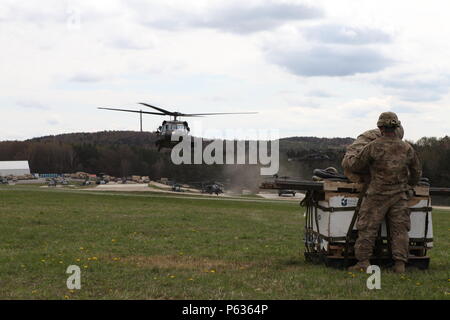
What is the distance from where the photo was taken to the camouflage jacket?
30.7 ft

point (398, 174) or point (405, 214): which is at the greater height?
point (398, 174)

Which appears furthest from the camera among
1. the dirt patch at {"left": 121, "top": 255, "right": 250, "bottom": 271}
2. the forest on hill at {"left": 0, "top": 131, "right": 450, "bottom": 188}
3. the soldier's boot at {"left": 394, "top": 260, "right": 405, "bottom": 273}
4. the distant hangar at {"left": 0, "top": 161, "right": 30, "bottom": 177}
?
the distant hangar at {"left": 0, "top": 161, "right": 30, "bottom": 177}

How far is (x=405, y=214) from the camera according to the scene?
9438mm

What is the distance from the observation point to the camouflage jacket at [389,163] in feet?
30.7

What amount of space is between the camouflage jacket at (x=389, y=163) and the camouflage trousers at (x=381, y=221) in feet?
0.48

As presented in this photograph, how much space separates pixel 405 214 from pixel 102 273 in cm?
498

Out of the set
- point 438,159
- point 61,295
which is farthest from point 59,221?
point 438,159

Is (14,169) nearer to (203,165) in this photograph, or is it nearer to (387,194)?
(203,165)

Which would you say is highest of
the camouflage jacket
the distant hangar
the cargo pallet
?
the camouflage jacket

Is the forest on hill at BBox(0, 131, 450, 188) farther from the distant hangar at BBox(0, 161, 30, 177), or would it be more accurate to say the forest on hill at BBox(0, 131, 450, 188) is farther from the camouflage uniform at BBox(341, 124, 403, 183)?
the camouflage uniform at BBox(341, 124, 403, 183)

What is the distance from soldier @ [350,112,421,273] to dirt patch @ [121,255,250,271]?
2139 mm

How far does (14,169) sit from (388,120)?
164920 mm

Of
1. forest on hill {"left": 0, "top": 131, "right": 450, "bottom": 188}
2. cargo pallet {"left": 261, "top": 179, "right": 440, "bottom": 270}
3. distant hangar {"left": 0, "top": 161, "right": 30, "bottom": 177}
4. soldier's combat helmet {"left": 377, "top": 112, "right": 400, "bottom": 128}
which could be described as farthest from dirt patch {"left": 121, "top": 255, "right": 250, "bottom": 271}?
distant hangar {"left": 0, "top": 161, "right": 30, "bottom": 177}
